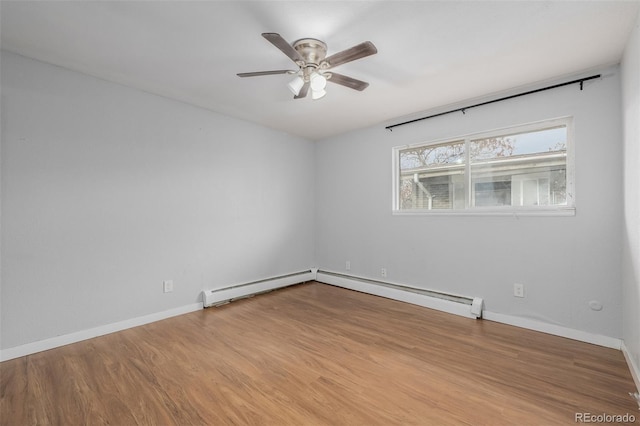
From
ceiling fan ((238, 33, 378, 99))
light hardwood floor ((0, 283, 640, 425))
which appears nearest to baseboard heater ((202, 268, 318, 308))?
light hardwood floor ((0, 283, 640, 425))

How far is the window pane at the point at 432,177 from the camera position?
3383 mm

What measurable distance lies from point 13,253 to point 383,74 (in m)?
3.47

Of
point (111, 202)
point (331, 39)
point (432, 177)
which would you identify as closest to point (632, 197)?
point (432, 177)

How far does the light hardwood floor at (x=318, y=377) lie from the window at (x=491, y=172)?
1.31 metres

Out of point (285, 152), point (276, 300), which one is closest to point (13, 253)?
point (276, 300)

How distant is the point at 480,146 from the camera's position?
10.5 ft

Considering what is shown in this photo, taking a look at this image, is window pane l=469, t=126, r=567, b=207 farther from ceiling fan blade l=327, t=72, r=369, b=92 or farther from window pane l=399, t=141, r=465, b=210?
ceiling fan blade l=327, t=72, r=369, b=92

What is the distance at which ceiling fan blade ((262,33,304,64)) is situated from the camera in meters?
1.60

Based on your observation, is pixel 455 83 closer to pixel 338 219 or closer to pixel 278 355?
pixel 338 219

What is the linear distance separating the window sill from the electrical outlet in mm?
717

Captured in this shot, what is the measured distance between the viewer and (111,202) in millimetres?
2734

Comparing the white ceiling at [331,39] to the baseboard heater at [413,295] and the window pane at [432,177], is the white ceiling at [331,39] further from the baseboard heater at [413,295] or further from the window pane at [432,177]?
the baseboard heater at [413,295]

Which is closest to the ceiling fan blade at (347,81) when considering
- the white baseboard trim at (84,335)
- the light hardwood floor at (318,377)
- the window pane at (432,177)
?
the window pane at (432,177)

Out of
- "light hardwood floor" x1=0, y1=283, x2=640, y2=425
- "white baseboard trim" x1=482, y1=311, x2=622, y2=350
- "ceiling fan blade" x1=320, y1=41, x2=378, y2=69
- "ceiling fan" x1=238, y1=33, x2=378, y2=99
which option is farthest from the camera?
"white baseboard trim" x1=482, y1=311, x2=622, y2=350
